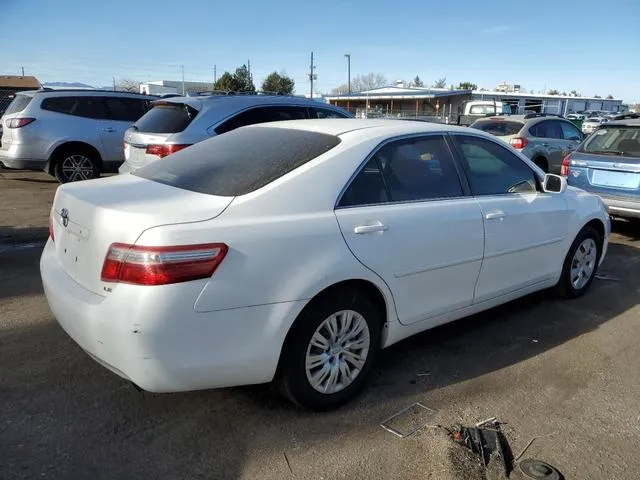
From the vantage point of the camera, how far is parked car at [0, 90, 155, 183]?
31.3ft

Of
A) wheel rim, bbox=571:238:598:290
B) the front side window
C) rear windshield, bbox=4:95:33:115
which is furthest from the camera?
rear windshield, bbox=4:95:33:115

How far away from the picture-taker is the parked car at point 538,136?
10773 mm

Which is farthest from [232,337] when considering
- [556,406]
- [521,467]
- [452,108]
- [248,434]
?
[452,108]

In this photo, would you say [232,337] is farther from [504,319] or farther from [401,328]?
A: [504,319]

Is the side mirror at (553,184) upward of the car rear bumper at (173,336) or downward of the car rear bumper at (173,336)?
upward

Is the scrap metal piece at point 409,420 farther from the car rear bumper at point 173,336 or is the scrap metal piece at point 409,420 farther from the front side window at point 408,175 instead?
the front side window at point 408,175

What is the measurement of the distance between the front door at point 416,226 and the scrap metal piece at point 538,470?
1.04m

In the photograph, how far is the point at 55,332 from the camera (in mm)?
3963

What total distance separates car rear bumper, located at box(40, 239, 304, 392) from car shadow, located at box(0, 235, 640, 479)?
13.7 inches

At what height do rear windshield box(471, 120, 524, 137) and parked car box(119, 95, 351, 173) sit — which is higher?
parked car box(119, 95, 351, 173)

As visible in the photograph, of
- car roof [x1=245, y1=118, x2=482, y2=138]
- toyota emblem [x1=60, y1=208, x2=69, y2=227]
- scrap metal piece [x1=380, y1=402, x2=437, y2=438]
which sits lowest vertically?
scrap metal piece [x1=380, y1=402, x2=437, y2=438]

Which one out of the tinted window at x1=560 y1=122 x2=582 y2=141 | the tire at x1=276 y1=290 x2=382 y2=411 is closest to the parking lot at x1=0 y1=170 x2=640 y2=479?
the tire at x1=276 y1=290 x2=382 y2=411

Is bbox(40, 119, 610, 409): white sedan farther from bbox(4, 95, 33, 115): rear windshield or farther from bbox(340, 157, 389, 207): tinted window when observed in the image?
bbox(4, 95, 33, 115): rear windshield

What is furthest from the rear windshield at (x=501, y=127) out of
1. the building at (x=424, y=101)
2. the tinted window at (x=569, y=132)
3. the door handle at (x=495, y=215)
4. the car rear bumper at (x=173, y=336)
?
the building at (x=424, y=101)
